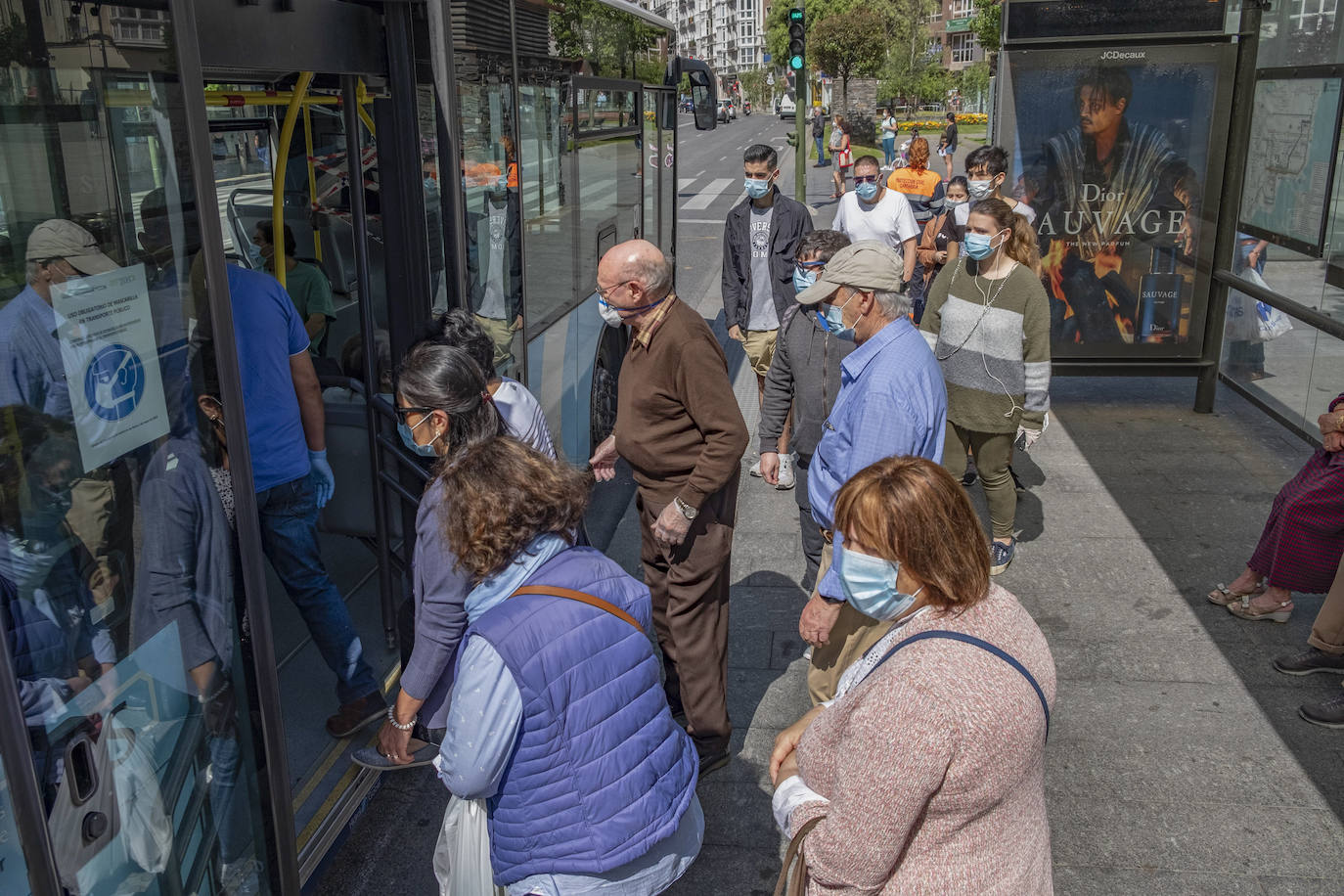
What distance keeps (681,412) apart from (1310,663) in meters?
2.92

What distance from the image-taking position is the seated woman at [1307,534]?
4914mm

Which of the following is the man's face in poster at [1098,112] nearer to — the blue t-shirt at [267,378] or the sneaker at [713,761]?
the sneaker at [713,761]

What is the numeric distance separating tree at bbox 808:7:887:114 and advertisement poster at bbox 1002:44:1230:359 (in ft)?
153

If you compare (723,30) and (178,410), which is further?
(723,30)

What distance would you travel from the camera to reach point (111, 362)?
7.55ft

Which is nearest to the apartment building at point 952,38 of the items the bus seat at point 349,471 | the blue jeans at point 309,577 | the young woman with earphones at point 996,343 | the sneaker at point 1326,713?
the young woman with earphones at point 996,343

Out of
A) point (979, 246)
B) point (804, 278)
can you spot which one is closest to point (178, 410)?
point (804, 278)

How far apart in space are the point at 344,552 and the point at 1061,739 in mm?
3564

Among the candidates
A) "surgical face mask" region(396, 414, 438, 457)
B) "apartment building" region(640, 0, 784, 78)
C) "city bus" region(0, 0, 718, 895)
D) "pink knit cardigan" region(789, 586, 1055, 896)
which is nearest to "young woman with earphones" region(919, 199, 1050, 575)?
"city bus" region(0, 0, 718, 895)

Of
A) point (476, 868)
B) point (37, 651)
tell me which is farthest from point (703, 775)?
point (37, 651)

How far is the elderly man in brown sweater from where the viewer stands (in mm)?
3814

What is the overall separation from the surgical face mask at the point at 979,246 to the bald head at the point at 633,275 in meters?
2.11

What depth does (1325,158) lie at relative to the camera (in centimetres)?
697

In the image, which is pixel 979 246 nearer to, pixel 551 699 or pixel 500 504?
pixel 500 504
